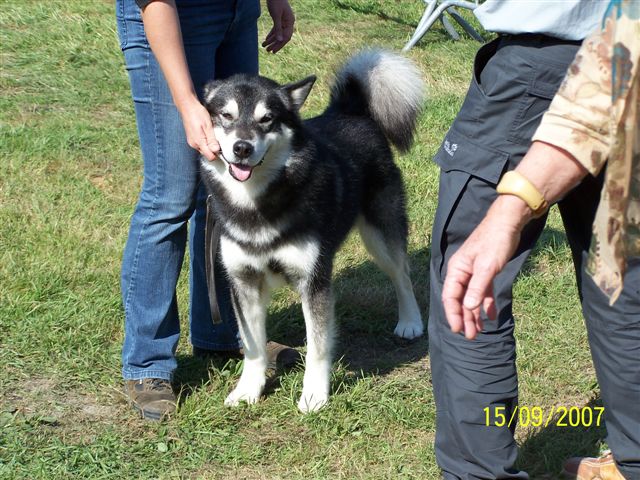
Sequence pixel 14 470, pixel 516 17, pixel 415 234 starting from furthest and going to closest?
1. pixel 415 234
2. pixel 14 470
3. pixel 516 17

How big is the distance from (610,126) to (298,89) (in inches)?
72.4

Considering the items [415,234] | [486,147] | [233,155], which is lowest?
[415,234]

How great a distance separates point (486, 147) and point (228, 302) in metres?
1.54

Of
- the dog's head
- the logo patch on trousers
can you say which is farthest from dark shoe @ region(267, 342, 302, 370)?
the logo patch on trousers

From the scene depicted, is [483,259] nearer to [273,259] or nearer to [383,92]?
[273,259]

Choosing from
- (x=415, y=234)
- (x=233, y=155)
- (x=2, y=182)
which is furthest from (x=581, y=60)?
(x=2, y=182)

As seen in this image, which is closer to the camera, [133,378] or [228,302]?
[133,378]

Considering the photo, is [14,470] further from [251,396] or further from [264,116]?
[264,116]

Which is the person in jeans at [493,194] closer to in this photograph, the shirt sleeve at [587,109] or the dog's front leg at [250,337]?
the shirt sleeve at [587,109]

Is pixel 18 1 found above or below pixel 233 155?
below

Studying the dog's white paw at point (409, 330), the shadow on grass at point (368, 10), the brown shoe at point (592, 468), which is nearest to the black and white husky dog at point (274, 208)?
the dog's white paw at point (409, 330)

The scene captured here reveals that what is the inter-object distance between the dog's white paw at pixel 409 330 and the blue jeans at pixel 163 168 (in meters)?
1.02

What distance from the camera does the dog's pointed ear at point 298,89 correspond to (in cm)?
307

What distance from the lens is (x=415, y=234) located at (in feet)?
14.8
